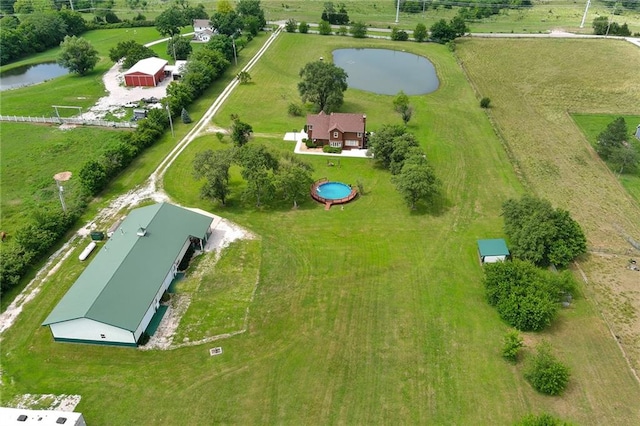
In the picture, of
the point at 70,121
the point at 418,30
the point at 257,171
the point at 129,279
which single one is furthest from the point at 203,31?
the point at 129,279

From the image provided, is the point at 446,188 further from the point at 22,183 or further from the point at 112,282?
the point at 22,183

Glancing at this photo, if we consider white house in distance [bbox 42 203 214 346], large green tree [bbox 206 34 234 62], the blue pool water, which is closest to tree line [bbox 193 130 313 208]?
the blue pool water

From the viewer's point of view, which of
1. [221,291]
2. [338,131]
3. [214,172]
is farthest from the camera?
[338,131]

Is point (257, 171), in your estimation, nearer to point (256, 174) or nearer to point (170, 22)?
point (256, 174)

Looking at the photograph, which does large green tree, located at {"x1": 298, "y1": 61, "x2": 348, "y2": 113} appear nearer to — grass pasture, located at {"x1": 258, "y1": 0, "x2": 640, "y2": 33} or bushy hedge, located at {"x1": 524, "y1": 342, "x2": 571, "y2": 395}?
bushy hedge, located at {"x1": 524, "y1": 342, "x2": 571, "y2": 395}

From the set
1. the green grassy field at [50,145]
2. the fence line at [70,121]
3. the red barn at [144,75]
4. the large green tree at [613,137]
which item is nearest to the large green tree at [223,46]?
the green grassy field at [50,145]

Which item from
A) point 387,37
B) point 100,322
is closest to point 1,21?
point 387,37

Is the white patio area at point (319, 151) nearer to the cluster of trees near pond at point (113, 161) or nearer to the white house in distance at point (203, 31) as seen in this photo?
the cluster of trees near pond at point (113, 161)
